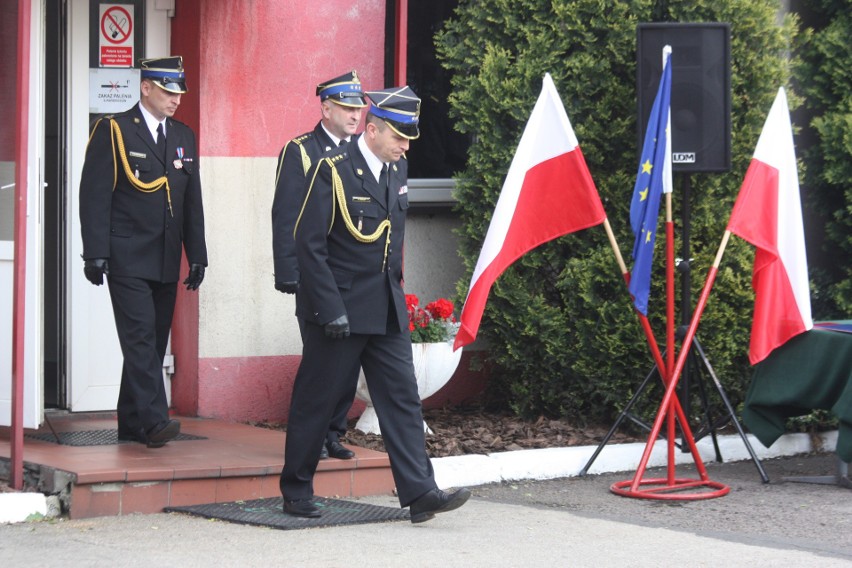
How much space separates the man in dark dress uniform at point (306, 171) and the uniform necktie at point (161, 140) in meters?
0.67

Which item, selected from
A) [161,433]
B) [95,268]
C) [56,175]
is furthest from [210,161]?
[161,433]

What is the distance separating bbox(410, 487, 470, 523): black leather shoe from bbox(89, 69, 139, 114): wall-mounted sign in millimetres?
3506

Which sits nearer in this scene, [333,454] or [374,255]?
[374,255]

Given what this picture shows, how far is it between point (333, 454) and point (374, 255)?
1.37 meters

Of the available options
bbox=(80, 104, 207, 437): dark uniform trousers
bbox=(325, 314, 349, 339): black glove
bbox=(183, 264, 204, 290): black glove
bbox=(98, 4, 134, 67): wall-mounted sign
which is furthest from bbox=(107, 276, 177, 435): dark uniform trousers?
bbox=(98, 4, 134, 67): wall-mounted sign

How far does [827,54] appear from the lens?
1009cm

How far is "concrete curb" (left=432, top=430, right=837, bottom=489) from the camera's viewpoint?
301 inches

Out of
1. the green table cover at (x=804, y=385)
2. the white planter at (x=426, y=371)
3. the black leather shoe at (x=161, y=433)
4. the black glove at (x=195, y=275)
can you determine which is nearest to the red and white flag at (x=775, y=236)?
the green table cover at (x=804, y=385)

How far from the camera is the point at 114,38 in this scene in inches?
334

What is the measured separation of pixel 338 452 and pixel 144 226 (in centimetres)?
152

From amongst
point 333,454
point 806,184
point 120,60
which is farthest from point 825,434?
point 120,60

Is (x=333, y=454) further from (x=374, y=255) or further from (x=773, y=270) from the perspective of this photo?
(x=773, y=270)

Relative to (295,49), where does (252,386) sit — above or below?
below

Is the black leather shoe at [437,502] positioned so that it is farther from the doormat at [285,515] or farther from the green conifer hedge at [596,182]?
the green conifer hedge at [596,182]
